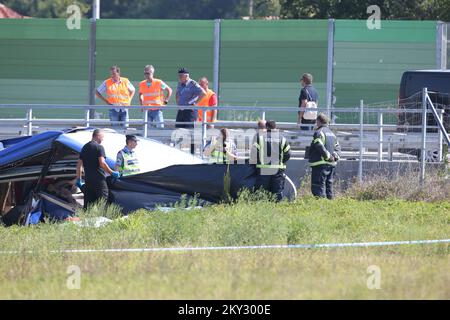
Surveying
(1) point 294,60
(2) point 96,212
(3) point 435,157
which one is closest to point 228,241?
(2) point 96,212

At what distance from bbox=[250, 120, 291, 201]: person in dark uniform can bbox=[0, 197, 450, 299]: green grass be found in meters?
0.84

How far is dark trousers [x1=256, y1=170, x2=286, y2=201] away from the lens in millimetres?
16812

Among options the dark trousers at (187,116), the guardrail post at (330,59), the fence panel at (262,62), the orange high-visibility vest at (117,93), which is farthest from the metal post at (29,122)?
the guardrail post at (330,59)

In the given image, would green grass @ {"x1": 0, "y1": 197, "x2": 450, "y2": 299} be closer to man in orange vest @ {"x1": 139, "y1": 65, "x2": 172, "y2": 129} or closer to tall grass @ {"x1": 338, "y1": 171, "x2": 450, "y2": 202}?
tall grass @ {"x1": 338, "y1": 171, "x2": 450, "y2": 202}

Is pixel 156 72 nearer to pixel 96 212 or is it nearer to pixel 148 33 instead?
pixel 148 33

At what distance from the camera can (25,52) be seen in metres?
28.0

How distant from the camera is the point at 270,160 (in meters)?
16.9

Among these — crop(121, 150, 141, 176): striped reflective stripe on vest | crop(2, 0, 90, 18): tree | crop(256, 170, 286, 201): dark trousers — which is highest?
crop(2, 0, 90, 18): tree

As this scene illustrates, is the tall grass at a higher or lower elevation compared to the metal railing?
lower

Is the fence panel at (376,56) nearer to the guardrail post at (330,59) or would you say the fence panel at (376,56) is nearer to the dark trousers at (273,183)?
the guardrail post at (330,59)

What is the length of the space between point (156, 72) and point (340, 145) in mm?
8931

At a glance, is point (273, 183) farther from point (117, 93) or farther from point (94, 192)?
point (117, 93)

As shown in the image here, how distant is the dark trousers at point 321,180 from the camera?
1786cm

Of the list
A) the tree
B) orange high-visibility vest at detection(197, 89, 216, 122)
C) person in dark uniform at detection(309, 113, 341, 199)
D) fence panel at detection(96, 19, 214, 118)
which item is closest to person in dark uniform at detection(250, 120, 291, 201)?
person in dark uniform at detection(309, 113, 341, 199)
